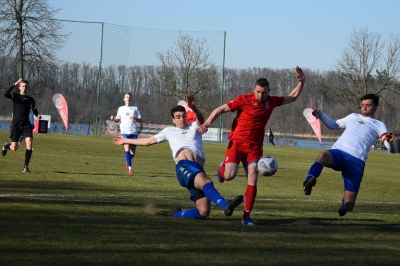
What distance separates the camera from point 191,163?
9.23m

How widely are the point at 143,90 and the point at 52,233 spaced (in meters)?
47.5

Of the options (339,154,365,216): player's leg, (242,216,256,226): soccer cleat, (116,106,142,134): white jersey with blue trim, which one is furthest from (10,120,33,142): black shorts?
(339,154,365,216): player's leg

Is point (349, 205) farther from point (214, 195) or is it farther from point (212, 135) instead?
point (212, 135)

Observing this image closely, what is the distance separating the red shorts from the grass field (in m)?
0.81

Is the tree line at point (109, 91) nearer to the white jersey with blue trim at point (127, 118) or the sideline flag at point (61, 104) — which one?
the sideline flag at point (61, 104)

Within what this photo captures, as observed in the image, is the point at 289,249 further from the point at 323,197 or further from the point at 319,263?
the point at 323,197

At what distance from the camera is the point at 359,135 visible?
9859mm

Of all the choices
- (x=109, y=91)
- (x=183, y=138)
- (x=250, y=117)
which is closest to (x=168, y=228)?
(x=183, y=138)

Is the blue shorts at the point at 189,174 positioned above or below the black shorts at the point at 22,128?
below

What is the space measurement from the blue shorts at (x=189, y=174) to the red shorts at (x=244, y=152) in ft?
1.72

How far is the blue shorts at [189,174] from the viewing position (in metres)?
9.04

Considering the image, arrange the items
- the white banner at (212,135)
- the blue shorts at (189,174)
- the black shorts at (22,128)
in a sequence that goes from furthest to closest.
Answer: the white banner at (212,135) < the black shorts at (22,128) < the blue shorts at (189,174)

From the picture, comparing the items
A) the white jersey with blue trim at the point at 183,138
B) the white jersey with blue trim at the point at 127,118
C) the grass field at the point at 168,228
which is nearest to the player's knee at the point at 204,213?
the grass field at the point at 168,228

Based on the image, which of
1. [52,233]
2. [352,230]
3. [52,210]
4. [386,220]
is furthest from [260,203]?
[52,233]
